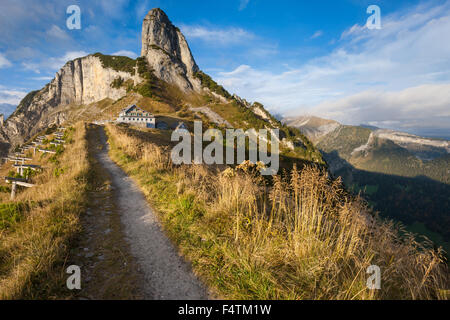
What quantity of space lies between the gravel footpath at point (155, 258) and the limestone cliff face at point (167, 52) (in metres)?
120

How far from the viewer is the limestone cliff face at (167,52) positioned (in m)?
116

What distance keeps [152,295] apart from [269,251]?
2.35 metres

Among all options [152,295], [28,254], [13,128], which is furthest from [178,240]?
[13,128]

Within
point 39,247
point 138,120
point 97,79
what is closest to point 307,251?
point 39,247

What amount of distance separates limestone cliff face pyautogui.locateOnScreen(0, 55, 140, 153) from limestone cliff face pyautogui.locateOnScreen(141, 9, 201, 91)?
24.7m

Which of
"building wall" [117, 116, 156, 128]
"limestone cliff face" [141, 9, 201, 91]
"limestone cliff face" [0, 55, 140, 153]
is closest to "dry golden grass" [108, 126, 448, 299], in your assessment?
"building wall" [117, 116, 156, 128]

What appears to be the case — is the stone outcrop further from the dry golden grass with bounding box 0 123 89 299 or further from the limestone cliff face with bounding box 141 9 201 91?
the dry golden grass with bounding box 0 123 89 299

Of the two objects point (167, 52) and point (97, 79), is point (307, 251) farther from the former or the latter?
point (97, 79)

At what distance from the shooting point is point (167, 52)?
125 meters

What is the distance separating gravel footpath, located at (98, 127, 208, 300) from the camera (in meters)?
3.53

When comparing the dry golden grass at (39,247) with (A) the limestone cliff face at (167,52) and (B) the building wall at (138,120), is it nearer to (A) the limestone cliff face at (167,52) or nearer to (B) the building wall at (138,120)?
(B) the building wall at (138,120)

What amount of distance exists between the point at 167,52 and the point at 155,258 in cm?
14626
